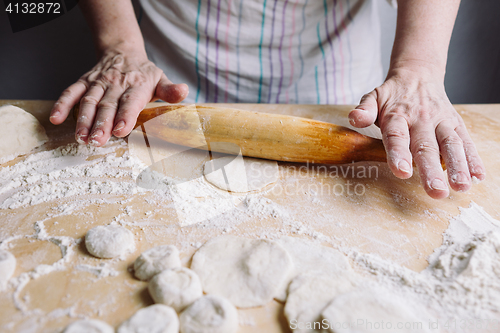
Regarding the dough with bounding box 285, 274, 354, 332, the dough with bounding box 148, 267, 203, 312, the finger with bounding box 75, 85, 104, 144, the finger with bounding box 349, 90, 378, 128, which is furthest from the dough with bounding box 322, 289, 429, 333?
the finger with bounding box 75, 85, 104, 144

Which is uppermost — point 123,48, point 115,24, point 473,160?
point 115,24

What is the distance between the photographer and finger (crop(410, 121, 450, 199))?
922 millimetres

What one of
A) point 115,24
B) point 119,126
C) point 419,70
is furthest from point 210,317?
point 115,24

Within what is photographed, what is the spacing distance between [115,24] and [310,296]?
5.18 ft

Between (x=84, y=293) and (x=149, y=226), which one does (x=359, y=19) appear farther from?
(x=84, y=293)

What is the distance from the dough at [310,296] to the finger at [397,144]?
418 millimetres

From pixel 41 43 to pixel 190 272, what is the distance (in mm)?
2679

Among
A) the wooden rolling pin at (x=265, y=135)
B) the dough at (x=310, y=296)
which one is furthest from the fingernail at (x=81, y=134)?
the dough at (x=310, y=296)

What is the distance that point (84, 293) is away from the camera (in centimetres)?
69

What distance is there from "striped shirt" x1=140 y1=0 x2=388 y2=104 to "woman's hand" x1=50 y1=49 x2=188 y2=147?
0.92 ft

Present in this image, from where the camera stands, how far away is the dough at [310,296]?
2.09 feet

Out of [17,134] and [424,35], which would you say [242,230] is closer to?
[17,134]

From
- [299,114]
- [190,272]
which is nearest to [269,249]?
[190,272]

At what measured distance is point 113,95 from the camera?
1.29 meters
